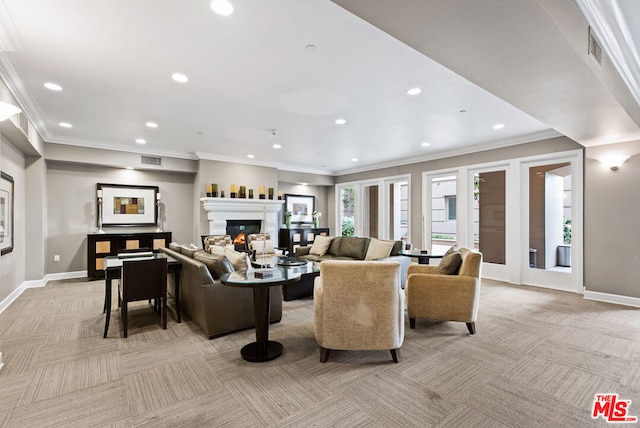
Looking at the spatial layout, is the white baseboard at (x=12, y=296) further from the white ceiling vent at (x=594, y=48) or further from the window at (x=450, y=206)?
the window at (x=450, y=206)

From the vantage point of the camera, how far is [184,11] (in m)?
2.16

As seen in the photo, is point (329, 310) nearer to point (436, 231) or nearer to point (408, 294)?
point (408, 294)

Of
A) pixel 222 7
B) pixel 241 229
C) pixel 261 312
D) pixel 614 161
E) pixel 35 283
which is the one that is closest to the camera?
pixel 222 7

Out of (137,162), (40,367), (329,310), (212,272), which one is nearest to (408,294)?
(329,310)

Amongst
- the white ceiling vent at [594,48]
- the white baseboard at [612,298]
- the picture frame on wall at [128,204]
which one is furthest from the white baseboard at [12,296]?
the white baseboard at [612,298]

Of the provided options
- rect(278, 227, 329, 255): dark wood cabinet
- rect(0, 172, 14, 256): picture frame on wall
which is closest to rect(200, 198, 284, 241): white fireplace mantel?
rect(278, 227, 329, 255): dark wood cabinet

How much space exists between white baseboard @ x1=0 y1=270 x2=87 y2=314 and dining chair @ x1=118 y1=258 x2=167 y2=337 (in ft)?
7.34

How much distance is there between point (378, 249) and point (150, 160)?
5.10 metres

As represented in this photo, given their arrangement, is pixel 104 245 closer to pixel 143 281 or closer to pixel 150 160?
pixel 150 160

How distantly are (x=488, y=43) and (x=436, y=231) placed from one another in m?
5.79

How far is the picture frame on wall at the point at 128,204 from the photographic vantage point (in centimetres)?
638

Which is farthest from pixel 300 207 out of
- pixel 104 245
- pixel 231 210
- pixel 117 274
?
pixel 117 274

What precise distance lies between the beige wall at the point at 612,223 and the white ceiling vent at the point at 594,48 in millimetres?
2991

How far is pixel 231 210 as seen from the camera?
7121 millimetres
